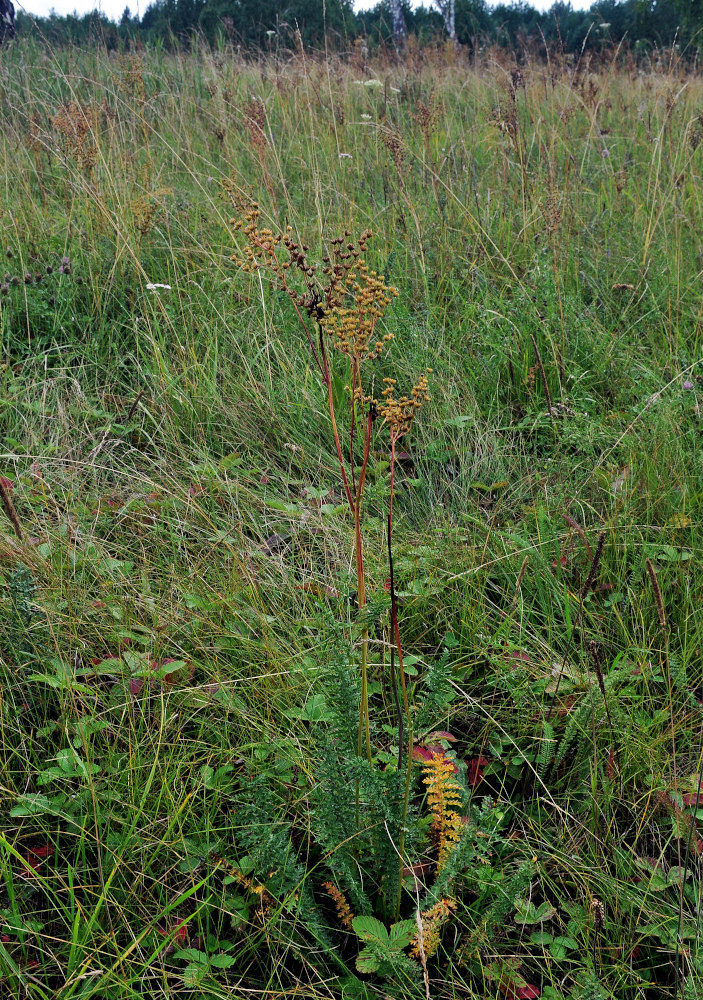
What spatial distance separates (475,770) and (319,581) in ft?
1.99

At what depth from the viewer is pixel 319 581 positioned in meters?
1.83

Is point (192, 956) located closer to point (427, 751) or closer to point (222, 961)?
point (222, 961)

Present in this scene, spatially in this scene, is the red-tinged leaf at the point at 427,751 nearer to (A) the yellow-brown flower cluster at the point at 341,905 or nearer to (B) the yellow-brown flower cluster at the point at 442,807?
(B) the yellow-brown flower cluster at the point at 442,807

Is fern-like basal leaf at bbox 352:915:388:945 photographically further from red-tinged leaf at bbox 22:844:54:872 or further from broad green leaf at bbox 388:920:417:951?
red-tinged leaf at bbox 22:844:54:872

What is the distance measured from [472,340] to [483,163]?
184 cm

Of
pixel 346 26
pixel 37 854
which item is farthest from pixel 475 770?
pixel 346 26

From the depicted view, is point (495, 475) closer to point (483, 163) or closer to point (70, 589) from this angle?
point (70, 589)

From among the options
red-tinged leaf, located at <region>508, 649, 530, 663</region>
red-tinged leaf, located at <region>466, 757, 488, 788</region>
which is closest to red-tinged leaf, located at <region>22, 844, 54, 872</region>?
red-tinged leaf, located at <region>466, 757, 488, 788</region>

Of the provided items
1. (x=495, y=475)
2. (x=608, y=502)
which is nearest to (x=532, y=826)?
(x=608, y=502)

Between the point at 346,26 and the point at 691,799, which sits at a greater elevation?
the point at 346,26

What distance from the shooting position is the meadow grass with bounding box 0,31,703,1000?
1178 mm

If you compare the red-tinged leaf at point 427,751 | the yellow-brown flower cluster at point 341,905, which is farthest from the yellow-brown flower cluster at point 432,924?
the red-tinged leaf at point 427,751

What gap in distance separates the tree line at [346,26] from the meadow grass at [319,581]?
2963mm

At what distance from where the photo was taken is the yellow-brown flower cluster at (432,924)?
1.10 metres
